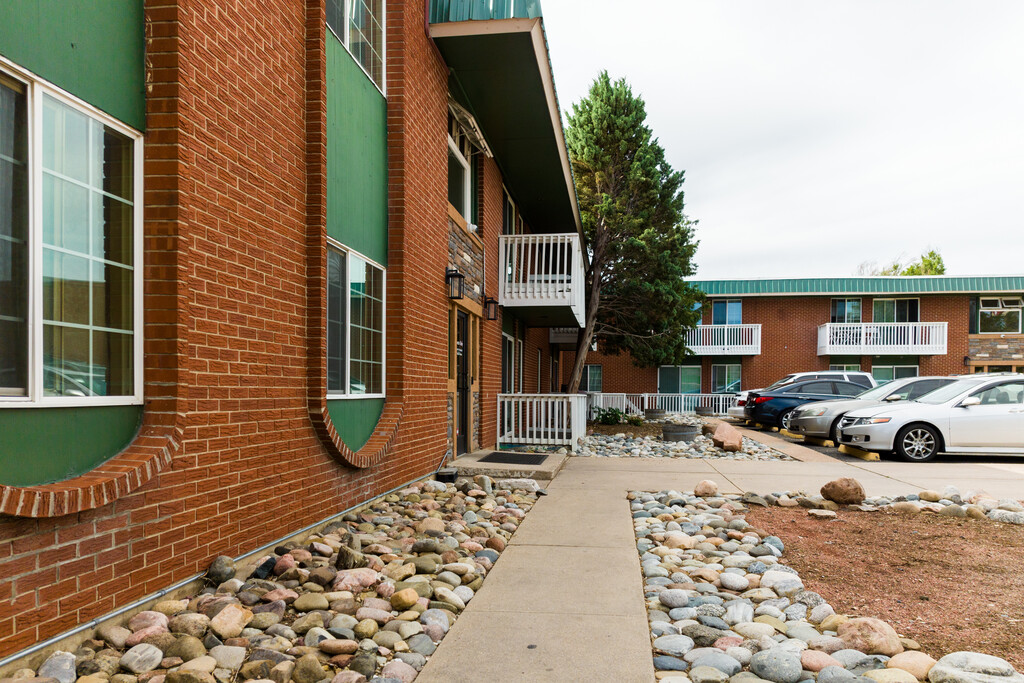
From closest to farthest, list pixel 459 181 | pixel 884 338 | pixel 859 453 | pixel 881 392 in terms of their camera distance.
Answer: pixel 459 181 → pixel 859 453 → pixel 881 392 → pixel 884 338

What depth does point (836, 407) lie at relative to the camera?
14.5 meters

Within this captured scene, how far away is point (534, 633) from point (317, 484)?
245 cm

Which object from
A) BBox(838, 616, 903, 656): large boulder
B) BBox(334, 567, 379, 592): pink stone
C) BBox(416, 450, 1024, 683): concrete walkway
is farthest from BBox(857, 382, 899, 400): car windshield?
BBox(334, 567, 379, 592): pink stone

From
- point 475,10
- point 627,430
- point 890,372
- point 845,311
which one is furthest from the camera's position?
point 845,311

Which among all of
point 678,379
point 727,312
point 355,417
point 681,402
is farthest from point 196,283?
point 727,312

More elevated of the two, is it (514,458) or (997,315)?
(997,315)

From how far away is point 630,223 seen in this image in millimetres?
19031

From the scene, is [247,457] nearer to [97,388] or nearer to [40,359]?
[97,388]

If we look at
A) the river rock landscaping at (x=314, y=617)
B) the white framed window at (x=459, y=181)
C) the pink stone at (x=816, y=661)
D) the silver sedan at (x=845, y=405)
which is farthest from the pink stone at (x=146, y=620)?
the silver sedan at (x=845, y=405)

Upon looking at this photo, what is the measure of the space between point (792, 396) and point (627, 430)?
16.0 ft

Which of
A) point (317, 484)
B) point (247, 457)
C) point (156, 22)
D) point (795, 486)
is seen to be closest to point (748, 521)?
point (795, 486)

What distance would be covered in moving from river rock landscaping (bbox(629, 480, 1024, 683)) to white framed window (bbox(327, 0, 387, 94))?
5.25 metres

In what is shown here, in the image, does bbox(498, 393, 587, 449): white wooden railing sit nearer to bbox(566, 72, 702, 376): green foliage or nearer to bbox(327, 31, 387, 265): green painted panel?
bbox(327, 31, 387, 265): green painted panel

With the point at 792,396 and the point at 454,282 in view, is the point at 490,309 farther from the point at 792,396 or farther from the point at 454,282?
the point at 792,396
